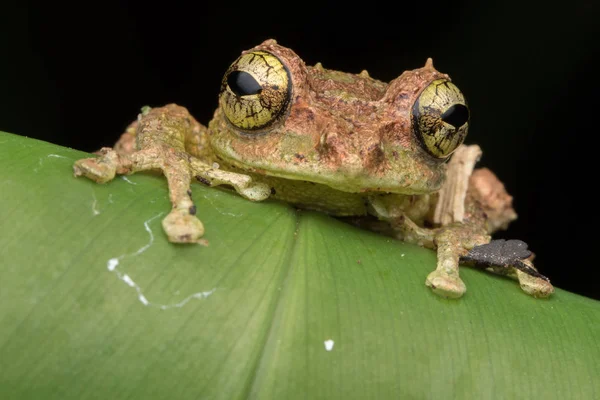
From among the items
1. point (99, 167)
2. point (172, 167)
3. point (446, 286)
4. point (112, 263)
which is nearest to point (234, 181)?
point (172, 167)

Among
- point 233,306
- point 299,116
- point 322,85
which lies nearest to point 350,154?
point 299,116

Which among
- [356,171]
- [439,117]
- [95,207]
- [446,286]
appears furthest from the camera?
[439,117]

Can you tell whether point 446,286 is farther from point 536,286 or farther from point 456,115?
point 456,115

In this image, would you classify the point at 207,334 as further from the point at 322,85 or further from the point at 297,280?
the point at 322,85

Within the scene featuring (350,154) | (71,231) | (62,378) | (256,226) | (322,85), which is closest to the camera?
(62,378)

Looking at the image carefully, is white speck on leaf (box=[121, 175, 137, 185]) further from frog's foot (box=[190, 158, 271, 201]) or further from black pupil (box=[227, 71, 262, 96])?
black pupil (box=[227, 71, 262, 96])

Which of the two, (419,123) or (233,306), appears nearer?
(233,306)

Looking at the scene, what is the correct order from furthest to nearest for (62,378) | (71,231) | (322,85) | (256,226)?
1. (322,85)
2. (256,226)
3. (71,231)
4. (62,378)

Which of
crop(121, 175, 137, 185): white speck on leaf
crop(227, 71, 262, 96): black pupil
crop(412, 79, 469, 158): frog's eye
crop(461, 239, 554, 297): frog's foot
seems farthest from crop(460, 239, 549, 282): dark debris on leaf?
crop(121, 175, 137, 185): white speck on leaf

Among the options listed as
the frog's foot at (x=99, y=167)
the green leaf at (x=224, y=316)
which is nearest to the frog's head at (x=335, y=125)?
the green leaf at (x=224, y=316)
